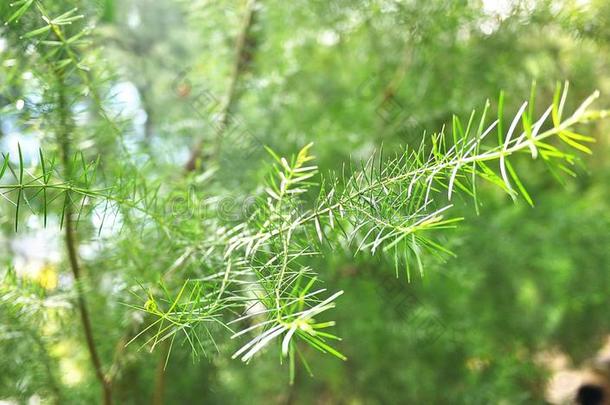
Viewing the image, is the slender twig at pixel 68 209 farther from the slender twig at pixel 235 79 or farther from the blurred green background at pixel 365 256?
the slender twig at pixel 235 79

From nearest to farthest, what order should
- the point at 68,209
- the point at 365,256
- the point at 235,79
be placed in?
the point at 68,209, the point at 365,256, the point at 235,79

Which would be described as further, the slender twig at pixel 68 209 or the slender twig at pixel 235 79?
the slender twig at pixel 235 79

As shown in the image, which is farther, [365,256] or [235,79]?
[235,79]

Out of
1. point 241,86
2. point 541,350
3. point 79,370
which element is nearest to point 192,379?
point 79,370

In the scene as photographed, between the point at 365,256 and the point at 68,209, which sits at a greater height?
the point at 68,209

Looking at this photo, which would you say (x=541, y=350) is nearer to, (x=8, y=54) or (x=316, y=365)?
(x=316, y=365)

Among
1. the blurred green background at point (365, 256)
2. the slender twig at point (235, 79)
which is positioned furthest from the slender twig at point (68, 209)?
the slender twig at point (235, 79)

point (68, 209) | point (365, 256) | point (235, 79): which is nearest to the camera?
point (68, 209)

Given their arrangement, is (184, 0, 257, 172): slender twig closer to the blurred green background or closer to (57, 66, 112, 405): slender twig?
the blurred green background

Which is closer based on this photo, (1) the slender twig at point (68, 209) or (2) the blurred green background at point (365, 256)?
(1) the slender twig at point (68, 209)
